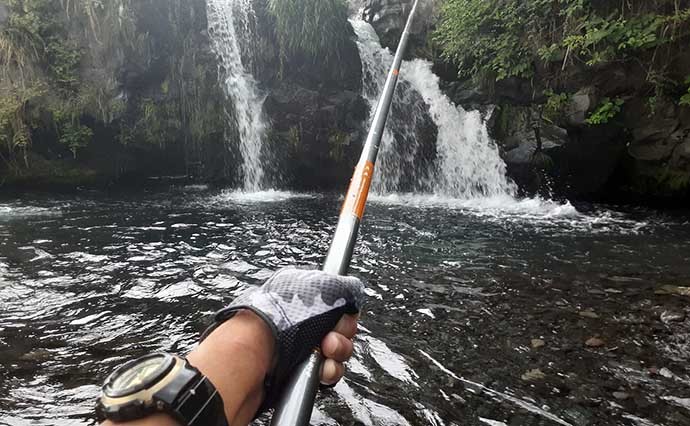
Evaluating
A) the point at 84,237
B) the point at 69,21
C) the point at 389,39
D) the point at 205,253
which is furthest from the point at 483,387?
the point at 69,21

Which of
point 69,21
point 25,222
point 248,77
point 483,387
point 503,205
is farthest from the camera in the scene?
point 248,77

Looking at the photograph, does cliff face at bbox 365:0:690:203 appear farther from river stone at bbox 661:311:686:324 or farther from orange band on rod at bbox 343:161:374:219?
orange band on rod at bbox 343:161:374:219

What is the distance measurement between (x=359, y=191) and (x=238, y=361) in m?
1.06

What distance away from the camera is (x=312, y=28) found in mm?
11695

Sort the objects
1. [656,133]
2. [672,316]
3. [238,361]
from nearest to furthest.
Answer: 1. [238,361]
2. [672,316]
3. [656,133]

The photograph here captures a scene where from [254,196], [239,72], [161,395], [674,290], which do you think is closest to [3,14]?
[239,72]

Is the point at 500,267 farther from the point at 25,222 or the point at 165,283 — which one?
the point at 25,222

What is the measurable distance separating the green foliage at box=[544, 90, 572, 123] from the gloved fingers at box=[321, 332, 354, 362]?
9770 millimetres

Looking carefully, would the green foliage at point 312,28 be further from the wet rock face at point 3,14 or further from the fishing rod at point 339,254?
A: the fishing rod at point 339,254

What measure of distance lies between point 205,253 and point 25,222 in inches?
173

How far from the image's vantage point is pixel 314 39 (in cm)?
1180

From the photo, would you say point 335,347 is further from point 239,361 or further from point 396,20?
point 396,20

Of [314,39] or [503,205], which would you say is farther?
[314,39]

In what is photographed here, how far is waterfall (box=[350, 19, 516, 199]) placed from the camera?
1091 cm
